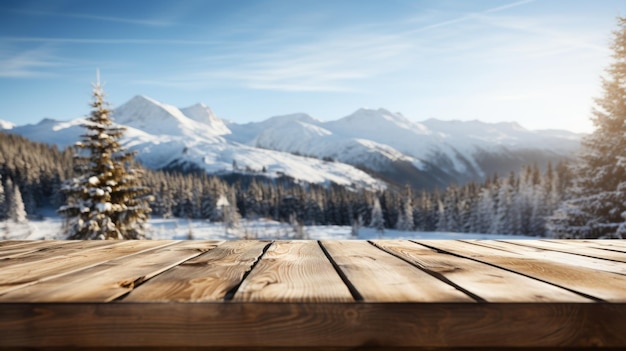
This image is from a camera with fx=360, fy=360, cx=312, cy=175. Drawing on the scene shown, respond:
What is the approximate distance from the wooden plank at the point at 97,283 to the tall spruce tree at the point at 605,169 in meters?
14.5

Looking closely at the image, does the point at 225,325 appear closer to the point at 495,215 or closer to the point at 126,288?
the point at 126,288

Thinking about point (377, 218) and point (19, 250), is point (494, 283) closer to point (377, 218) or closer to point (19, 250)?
point (19, 250)

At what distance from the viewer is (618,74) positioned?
1212cm

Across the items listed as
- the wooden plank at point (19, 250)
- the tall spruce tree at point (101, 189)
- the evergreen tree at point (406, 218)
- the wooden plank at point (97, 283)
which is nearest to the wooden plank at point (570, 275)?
the wooden plank at point (97, 283)

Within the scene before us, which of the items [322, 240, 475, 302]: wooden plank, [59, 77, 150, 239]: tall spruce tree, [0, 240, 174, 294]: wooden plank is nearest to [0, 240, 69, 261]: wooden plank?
[0, 240, 174, 294]: wooden plank

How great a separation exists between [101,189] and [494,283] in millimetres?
15305

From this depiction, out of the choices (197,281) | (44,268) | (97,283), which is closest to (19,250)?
(44,268)

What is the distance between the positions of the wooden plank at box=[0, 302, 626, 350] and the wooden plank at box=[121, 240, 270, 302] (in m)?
0.06

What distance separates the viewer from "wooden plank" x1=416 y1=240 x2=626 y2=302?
1.00 m

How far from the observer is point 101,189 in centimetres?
1373

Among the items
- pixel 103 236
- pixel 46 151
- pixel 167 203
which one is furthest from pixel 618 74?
pixel 46 151

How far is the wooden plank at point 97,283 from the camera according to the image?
0.91 metres

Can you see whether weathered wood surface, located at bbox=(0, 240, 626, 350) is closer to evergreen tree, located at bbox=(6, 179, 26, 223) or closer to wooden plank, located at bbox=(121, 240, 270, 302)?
wooden plank, located at bbox=(121, 240, 270, 302)

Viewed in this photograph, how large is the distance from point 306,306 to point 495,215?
5328 cm
